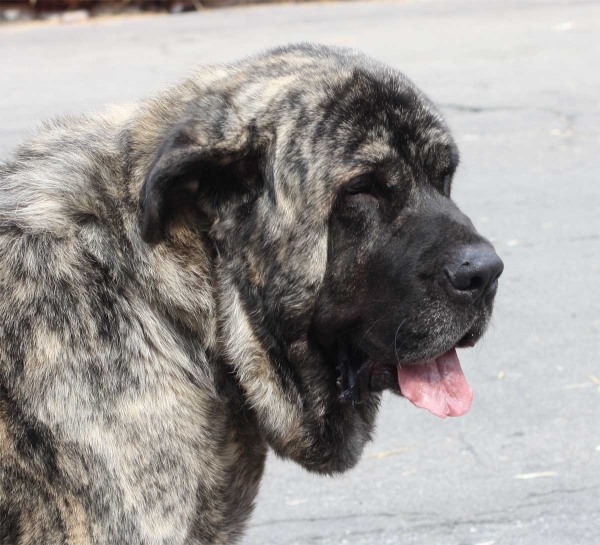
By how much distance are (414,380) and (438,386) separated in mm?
98

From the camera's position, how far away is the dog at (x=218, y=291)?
258cm

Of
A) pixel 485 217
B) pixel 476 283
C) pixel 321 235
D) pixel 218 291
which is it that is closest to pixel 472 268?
pixel 476 283

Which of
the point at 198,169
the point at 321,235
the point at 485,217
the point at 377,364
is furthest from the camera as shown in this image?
the point at 485,217

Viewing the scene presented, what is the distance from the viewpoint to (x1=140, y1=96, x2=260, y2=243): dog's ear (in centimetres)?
266

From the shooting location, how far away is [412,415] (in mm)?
4871

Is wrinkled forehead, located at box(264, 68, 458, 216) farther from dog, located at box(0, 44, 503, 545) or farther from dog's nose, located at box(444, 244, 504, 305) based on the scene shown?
dog's nose, located at box(444, 244, 504, 305)

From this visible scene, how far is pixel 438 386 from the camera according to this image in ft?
10.5

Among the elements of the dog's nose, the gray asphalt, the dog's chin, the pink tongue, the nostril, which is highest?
the dog's nose

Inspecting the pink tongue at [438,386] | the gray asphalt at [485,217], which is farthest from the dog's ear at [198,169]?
the gray asphalt at [485,217]

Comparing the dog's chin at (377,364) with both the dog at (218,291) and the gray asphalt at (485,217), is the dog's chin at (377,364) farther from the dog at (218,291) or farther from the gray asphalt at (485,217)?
the gray asphalt at (485,217)

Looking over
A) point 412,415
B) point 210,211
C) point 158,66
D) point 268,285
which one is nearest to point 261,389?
point 268,285

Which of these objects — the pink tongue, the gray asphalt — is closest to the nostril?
the pink tongue

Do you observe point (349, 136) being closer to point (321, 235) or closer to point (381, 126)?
point (381, 126)

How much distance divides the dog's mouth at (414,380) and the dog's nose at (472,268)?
0.66ft
